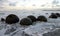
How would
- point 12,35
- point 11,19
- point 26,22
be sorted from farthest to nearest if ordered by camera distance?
point 11,19, point 26,22, point 12,35

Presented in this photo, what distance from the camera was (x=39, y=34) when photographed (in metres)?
4.57

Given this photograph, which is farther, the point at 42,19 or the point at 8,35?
the point at 42,19

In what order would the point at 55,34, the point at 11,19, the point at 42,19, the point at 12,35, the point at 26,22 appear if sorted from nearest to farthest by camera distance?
1. the point at 55,34
2. the point at 12,35
3. the point at 26,22
4. the point at 11,19
5. the point at 42,19

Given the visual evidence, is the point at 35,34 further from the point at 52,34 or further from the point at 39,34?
the point at 52,34

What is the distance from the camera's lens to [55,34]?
4.54 metres

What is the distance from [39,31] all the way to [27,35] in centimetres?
48

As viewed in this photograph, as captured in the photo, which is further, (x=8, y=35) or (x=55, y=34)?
(x=8, y=35)

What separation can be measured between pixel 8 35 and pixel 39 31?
100 centimetres

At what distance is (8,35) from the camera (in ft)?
16.1

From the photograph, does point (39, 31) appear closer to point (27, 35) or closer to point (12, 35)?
point (27, 35)

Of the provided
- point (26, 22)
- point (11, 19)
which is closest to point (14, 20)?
point (11, 19)

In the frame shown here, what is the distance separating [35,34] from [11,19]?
325 cm

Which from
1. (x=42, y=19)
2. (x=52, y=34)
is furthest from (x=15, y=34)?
(x=42, y=19)

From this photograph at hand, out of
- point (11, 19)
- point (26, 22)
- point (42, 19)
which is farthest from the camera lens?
point (42, 19)
